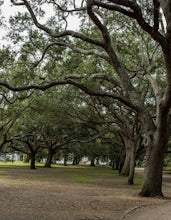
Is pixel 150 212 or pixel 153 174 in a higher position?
pixel 153 174

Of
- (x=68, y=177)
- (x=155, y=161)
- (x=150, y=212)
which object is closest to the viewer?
(x=150, y=212)

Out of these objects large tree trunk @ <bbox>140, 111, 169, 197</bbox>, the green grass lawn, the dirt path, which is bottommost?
the dirt path

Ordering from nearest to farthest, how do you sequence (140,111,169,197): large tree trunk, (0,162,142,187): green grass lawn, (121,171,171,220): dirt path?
(121,171,171,220): dirt path → (140,111,169,197): large tree trunk → (0,162,142,187): green grass lawn

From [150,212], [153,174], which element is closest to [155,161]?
[153,174]

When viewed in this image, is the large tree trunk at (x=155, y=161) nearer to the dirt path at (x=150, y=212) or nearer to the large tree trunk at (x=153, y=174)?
the large tree trunk at (x=153, y=174)

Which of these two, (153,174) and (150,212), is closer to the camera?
(150,212)

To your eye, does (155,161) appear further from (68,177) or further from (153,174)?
(68,177)

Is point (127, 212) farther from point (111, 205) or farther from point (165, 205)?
point (165, 205)

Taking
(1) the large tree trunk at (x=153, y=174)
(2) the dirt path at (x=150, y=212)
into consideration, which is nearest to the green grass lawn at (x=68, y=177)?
(1) the large tree trunk at (x=153, y=174)

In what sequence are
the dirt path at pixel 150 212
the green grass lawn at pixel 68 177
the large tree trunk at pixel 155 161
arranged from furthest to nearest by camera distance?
1. the green grass lawn at pixel 68 177
2. the large tree trunk at pixel 155 161
3. the dirt path at pixel 150 212

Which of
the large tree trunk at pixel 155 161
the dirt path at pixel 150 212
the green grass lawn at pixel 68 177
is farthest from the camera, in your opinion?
the green grass lawn at pixel 68 177

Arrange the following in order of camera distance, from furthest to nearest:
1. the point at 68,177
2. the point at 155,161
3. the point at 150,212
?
the point at 68,177
the point at 155,161
the point at 150,212

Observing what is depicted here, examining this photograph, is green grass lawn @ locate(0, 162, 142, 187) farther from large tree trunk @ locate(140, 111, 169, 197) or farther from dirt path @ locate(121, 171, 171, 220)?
dirt path @ locate(121, 171, 171, 220)

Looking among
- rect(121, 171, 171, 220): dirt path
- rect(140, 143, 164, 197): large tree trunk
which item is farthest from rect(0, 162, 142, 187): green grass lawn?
rect(121, 171, 171, 220): dirt path
